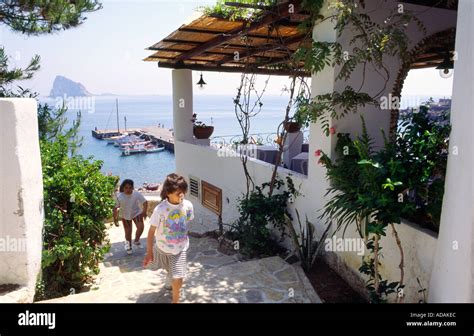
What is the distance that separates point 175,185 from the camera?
3.74m

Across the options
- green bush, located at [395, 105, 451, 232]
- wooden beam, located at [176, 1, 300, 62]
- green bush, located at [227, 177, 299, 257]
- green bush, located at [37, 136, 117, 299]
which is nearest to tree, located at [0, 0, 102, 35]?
wooden beam, located at [176, 1, 300, 62]

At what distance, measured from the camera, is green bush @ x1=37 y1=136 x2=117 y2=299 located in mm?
4699

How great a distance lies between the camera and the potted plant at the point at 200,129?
33.9 ft

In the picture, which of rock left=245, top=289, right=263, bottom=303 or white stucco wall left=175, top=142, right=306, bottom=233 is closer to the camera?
rock left=245, top=289, right=263, bottom=303

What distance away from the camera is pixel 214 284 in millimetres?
4668

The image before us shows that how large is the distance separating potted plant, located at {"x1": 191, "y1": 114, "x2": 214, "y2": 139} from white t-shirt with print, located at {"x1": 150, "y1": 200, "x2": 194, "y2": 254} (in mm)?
6675

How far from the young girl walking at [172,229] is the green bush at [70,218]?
1598 millimetres

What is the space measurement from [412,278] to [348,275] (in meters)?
1.16

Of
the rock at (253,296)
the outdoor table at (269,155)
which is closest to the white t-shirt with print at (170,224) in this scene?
the rock at (253,296)

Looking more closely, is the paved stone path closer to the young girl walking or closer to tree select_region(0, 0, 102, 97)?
the young girl walking

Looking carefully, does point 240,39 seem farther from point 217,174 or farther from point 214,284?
point 214,284

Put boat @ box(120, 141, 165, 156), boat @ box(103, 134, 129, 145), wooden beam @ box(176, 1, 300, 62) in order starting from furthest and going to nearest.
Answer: boat @ box(103, 134, 129, 145) < boat @ box(120, 141, 165, 156) < wooden beam @ box(176, 1, 300, 62)
